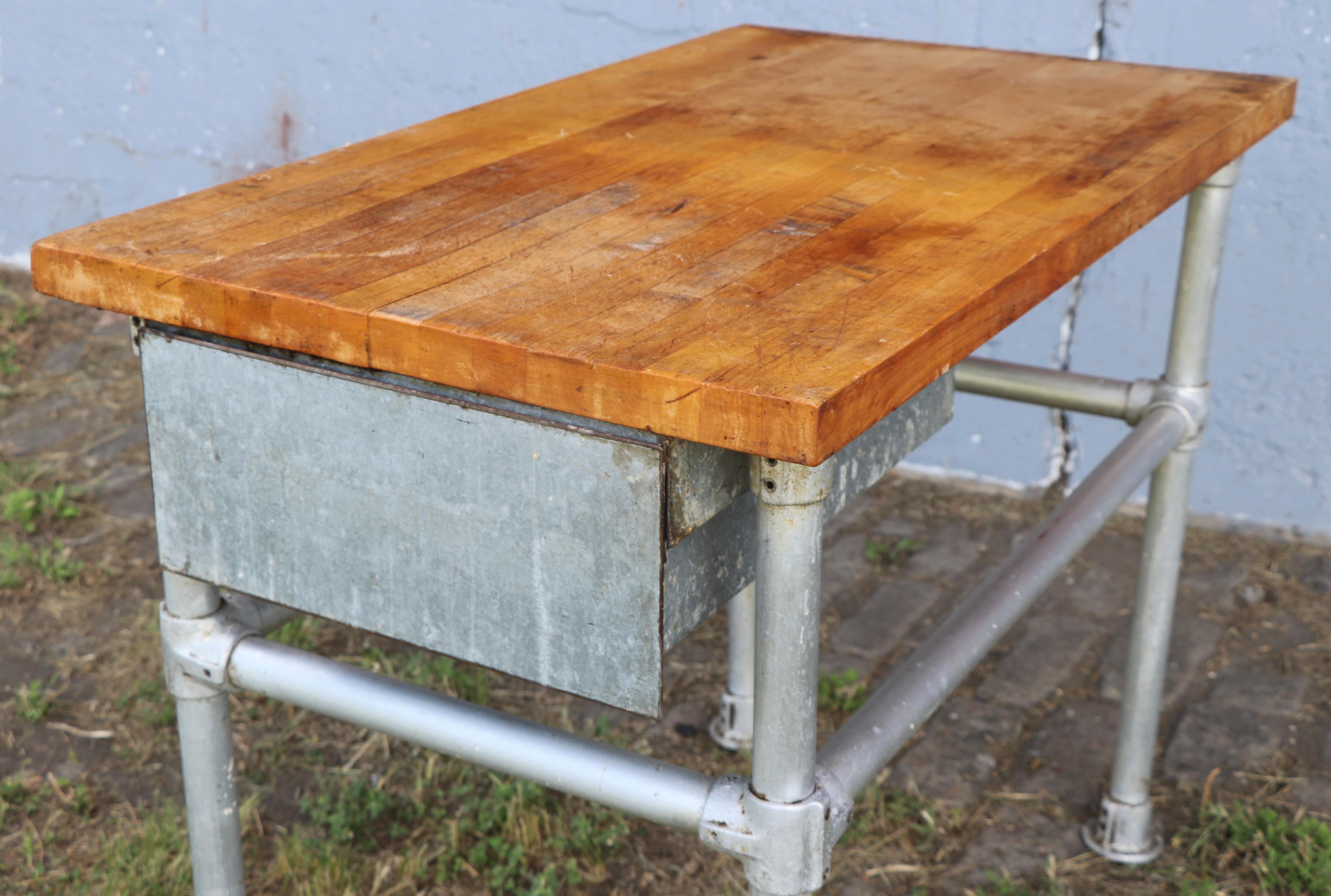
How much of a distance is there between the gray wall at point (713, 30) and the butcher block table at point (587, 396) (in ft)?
4.50

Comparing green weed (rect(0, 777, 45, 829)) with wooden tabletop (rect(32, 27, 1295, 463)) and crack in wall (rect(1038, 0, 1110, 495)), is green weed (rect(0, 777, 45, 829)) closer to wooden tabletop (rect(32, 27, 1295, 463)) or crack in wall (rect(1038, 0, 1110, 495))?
wooden tabletop (rect(32, 27, 1295, 463))

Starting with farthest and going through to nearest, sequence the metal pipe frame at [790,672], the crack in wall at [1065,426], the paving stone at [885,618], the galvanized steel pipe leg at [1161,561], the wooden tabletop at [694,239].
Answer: the crack in wall at [1065,426] < the paving stone at [885,618] < the galvanized steel pipe leg at [1161,561] < the metal pipe frame at [790,672] < the wooden tabletop at [694,239]

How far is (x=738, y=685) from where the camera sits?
2430 mm

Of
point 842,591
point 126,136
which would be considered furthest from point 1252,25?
point 126,136

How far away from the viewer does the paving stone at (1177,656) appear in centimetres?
264

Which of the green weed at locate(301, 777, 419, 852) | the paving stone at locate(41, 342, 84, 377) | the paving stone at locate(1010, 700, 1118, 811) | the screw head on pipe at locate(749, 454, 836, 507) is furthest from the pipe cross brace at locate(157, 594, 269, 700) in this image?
the paving stone at locate(41, 342, 84, 377)

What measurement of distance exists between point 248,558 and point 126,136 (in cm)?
327

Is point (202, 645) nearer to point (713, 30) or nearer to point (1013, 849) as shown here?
point (1013, 849)

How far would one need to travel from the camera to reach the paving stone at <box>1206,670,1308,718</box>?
8.44 feet

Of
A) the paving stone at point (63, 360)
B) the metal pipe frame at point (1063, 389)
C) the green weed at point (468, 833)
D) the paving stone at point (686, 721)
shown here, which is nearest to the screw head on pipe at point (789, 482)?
the metal pipe frame at point (1063, 389)

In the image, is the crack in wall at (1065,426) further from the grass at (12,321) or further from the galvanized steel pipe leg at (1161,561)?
the grass at (12,321)

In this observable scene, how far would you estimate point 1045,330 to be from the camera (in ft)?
10.6

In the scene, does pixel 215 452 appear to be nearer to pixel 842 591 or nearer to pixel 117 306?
pixel 117 306

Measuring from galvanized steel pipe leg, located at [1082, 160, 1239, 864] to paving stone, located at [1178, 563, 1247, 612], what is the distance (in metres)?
0.65
